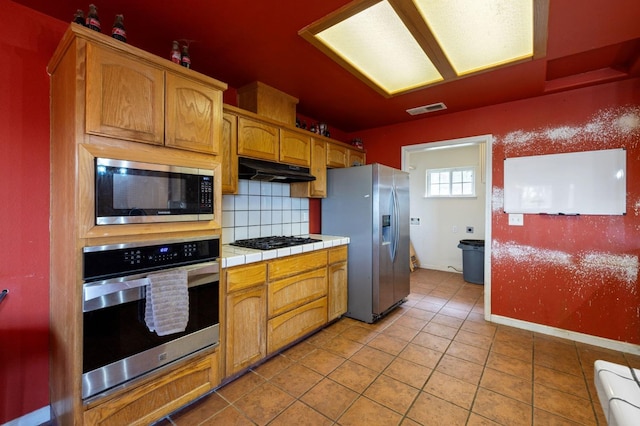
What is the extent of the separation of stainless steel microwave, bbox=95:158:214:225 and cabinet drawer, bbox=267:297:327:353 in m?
1.09

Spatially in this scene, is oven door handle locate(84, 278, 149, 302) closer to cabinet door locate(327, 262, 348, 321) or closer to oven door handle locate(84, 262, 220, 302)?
oven door handle locate(84, 262, 220, 302)

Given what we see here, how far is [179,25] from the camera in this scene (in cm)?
170

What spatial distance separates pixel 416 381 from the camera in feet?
6.52

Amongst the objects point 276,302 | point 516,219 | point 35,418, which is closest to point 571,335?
point 516,219

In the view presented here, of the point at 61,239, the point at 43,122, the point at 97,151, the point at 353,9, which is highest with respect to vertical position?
the point at 353,9

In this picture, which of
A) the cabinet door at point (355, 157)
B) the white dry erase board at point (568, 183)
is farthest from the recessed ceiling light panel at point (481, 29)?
the cabinet door at point (355, 157)

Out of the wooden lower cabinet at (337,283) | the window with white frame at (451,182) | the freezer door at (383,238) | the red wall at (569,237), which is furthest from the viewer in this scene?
the window with white frame at (451,182)

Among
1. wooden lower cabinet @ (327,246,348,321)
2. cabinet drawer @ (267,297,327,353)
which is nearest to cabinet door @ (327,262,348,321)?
wooden lower cabinet @ (327,246,348,321)

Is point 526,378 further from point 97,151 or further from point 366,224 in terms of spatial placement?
point 97,151

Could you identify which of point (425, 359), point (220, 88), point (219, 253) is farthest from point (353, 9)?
point (425, 359)

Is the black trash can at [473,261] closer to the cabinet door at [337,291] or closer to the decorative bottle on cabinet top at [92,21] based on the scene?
the cabinet door at [337,291]

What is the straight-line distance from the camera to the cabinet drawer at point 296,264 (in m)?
2.21

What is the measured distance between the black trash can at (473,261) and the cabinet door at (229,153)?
3962mm

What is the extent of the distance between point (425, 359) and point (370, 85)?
97.2 inches
